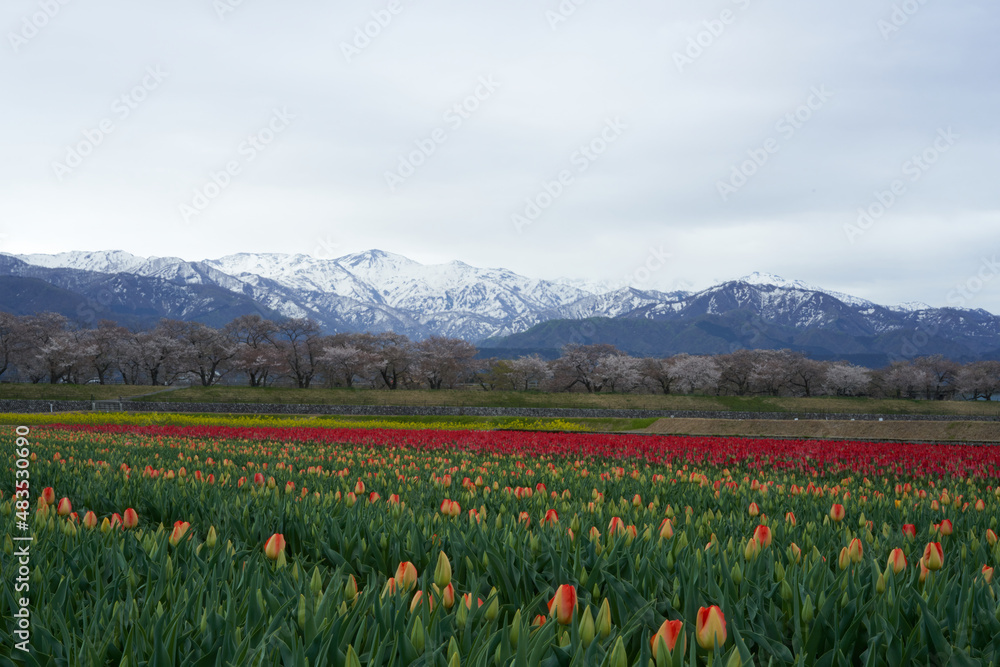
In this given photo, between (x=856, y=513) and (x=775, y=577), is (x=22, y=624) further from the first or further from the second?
(x=856, y=513)

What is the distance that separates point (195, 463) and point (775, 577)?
29.2ft

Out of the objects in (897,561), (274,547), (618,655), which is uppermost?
(618,655)

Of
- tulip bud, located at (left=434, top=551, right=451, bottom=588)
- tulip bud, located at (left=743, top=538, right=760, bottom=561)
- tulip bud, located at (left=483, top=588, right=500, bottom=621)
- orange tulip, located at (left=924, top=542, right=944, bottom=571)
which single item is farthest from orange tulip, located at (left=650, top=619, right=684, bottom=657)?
orange tulip, located at (left=924, top=542, right=944, bottom=571)

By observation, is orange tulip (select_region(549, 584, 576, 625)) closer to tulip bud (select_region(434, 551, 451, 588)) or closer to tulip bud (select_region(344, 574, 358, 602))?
tulip bud (select_region(434, 551, 451, 588))

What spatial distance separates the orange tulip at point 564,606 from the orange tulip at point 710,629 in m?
0.50

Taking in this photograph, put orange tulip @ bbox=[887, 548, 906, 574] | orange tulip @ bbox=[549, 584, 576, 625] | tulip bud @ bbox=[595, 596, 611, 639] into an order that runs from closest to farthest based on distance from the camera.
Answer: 1. tulip bud @ bbox=[595, 596, 611, 639]
2. orange tulip @ bbox=[549, 584, 576, 625]
3. orange tulip @ bbox=[887, 548, 906, 574]

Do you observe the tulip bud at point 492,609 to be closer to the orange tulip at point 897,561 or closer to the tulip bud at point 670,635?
the tulip bud at point 670,635

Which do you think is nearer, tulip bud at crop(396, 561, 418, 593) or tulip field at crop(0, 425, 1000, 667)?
tulip field at crop(0, 425, 1000, 667)

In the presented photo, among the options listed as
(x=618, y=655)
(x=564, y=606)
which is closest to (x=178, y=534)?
(x=564, y=606)

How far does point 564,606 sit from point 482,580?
101cm

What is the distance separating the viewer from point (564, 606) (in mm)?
2465

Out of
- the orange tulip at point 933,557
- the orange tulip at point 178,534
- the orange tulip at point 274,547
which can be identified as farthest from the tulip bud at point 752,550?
the orange tulip at point 178,534

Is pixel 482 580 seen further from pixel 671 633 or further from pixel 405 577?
pixel 671 633

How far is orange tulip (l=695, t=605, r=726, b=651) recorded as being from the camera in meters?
2.19
